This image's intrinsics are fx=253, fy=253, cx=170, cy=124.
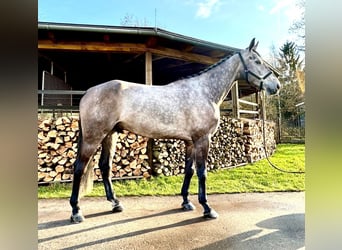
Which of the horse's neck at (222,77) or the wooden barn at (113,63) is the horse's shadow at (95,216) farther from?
the horse's neck at (222,77)

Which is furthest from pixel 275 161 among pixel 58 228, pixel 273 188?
pixel 58 228

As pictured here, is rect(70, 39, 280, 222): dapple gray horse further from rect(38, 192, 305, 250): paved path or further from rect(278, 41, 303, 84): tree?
rect(278, 41, 303, 84): tree

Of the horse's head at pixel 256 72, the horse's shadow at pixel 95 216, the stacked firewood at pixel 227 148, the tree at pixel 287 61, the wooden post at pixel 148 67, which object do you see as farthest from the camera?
the stacked firewood at pixel 227 148

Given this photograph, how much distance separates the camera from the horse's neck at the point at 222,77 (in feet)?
6.93

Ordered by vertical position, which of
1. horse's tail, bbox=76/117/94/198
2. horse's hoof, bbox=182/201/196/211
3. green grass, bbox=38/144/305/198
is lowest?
horse's hoof, bbox=182/201/196/211

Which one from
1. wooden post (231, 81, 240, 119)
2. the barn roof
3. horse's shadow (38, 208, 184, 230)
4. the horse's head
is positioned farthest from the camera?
wooden post (231, 81, 240, 119)

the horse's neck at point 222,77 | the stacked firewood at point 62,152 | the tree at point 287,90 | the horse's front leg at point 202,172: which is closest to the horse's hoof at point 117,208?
the stacked firewood at point 62,152

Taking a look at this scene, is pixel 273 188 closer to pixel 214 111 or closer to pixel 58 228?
pixel 214 111

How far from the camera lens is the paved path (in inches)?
62.2

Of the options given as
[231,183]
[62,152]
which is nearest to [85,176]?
[62,152]

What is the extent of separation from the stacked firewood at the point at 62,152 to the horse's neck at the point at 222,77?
108 cm

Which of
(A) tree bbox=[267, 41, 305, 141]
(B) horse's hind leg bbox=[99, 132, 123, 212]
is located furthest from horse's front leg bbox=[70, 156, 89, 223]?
(A) tree bbox=[267, 41, 305, 141]

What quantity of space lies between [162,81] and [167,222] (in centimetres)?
197

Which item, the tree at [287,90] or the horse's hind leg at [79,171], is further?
the tree at [287,90]
